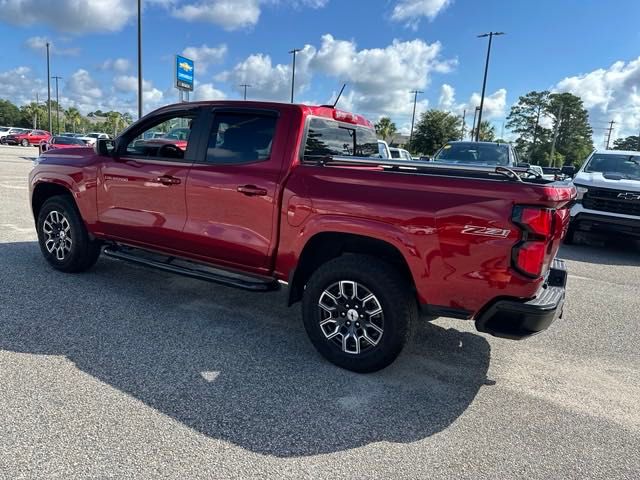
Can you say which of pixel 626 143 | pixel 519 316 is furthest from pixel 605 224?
pixel 626 143

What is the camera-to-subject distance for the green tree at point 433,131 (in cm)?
4675

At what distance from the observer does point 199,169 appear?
13.1 feet

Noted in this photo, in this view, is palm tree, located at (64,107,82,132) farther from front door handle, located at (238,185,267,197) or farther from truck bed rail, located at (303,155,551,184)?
truck bed rail, located at (303,155,551,184)

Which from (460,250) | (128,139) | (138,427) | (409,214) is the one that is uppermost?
(128,139)

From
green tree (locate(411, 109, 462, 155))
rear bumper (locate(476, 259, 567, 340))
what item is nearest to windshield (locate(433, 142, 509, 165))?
rear bumper (locate(476, 259, 567, 340))

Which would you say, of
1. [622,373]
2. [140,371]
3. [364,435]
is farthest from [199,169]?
[622,373]

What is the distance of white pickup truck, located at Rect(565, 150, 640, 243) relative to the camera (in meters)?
7.73


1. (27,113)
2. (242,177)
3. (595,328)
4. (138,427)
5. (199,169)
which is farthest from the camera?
(27,113)

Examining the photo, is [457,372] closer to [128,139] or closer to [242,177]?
[242,177]

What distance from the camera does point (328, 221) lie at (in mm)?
3283

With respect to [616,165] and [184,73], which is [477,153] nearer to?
[616,165]

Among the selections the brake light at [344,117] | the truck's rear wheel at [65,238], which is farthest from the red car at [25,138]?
the brake light at [344,117]

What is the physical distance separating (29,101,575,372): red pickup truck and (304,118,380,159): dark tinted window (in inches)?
0.7

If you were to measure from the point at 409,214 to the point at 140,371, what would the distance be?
6.84 ft
